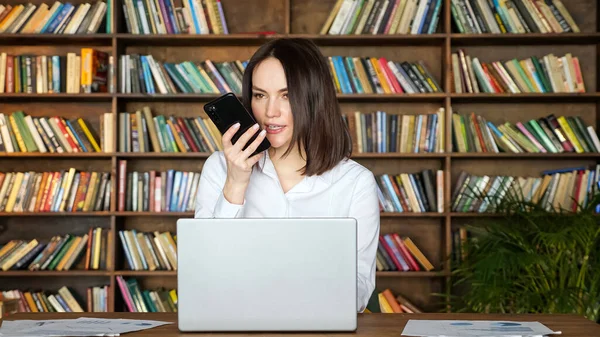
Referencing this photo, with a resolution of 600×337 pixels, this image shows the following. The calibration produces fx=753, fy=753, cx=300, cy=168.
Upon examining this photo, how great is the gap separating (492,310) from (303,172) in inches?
56.4

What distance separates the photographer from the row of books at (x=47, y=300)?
3953mm

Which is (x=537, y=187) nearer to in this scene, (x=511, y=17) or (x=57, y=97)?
(x=511, y=17)

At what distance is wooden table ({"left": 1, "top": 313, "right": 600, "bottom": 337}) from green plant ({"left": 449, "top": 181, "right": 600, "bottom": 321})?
1.57m

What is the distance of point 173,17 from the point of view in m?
3.94

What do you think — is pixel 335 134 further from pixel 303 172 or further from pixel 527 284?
pixel 527 284

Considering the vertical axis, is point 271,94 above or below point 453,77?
below

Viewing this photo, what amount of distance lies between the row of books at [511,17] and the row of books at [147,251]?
191 centimetres

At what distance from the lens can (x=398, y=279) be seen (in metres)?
4.09

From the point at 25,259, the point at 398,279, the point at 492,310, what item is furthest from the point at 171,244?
the point at 492,310

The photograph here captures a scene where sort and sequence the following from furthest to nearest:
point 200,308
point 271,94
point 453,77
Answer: point 453,77 → point 271,94 → point 200,308

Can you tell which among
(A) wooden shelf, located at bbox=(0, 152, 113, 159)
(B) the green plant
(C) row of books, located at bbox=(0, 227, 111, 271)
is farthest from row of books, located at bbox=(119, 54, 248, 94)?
(B) the green plant

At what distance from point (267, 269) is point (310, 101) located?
0.77m

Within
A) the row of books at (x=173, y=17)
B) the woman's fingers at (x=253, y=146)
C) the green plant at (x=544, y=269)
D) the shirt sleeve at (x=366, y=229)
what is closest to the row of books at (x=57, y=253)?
the row of books at (x=173, y=17)

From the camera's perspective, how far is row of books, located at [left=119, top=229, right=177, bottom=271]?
3.95 m
